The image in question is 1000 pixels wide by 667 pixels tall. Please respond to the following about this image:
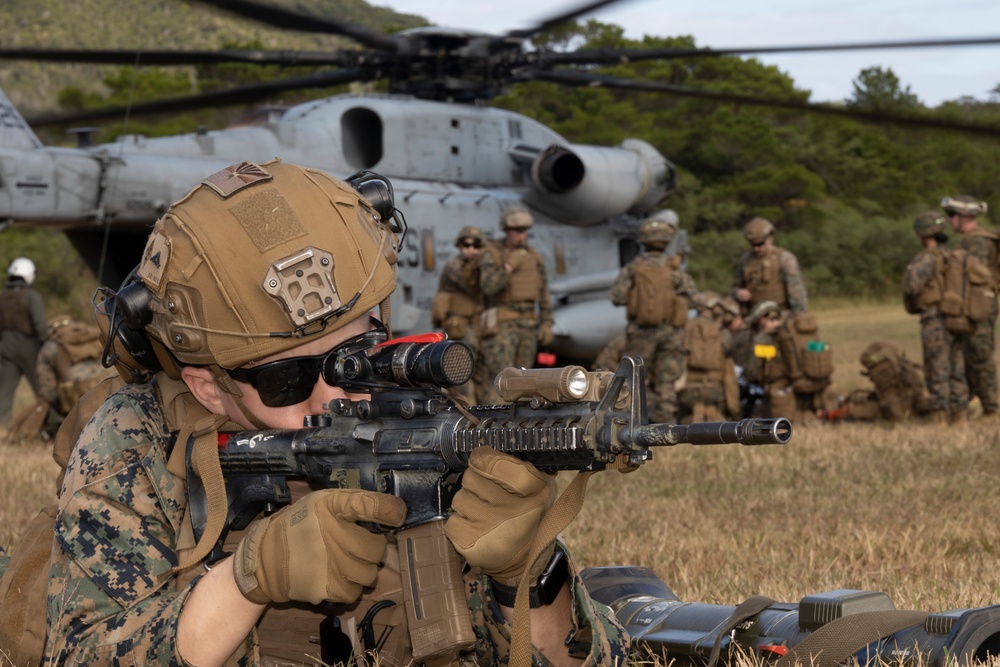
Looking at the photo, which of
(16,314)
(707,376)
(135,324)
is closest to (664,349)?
(707,376)

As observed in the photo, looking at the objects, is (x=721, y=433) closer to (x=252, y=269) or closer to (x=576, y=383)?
(x=576, y=383)

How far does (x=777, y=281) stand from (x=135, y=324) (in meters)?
9.29

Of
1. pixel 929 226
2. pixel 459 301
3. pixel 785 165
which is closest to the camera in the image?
pixel 929 226

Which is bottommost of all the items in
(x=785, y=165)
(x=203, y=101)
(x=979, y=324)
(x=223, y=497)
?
(x=785, y=165)

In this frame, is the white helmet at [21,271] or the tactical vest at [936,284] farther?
the white helmet at [21,271]

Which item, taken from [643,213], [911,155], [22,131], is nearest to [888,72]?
[911,155]

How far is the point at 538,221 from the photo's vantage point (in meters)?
13.9

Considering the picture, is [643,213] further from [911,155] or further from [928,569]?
[911,155]

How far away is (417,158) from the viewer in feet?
41.8

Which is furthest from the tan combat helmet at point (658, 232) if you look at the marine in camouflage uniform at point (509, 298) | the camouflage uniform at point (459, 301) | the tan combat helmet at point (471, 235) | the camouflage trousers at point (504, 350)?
the camouflage uniform at point (459, 301)

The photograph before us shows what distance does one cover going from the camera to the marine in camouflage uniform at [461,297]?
38.8 ft

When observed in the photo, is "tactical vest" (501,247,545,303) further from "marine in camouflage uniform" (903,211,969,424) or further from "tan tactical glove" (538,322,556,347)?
"marine in camouflage uniform" (903,211,969,424)

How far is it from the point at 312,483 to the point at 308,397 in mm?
189

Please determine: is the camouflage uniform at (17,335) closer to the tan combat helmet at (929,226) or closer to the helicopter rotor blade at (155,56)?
the helicopter rotor blade at (155,56)
